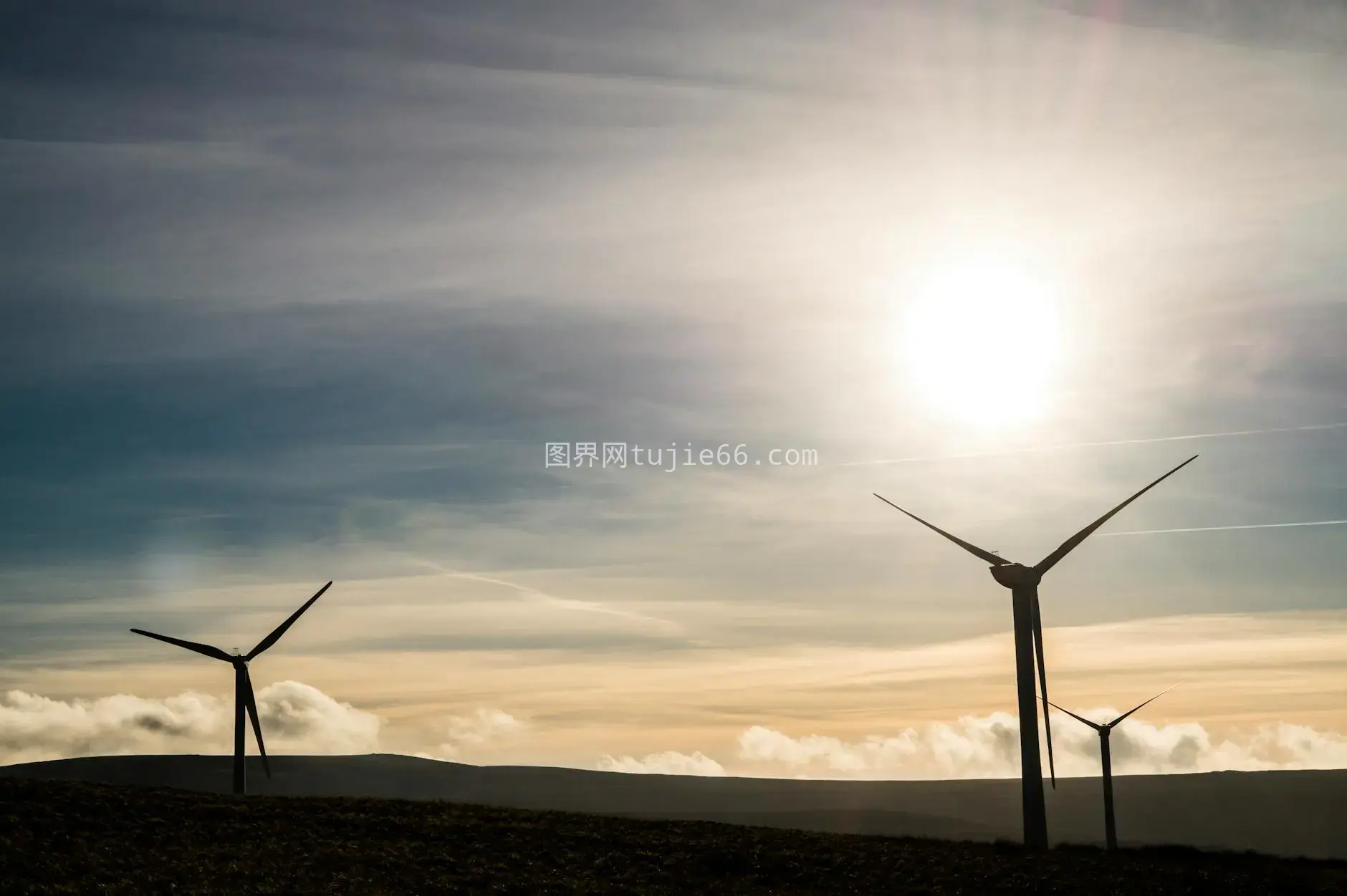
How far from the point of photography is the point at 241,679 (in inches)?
4112

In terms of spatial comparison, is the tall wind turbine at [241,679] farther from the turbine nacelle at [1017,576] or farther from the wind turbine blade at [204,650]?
the turbine nacelle at [1017,576]

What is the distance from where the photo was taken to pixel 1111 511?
8788 centimetres

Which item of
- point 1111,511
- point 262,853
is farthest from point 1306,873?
point 262,853

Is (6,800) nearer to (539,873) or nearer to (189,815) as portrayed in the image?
(189,815)

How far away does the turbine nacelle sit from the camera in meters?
89.1

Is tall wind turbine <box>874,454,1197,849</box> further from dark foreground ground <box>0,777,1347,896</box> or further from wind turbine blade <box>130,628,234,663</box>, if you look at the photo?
wind turbine blade <box>130,628,234,663</box>

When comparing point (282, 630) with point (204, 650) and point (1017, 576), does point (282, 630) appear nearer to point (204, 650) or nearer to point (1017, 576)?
point (204, 650)

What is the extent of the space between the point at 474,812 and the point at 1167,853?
48.9 m

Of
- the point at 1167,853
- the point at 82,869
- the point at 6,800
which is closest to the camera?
the point at 82,869

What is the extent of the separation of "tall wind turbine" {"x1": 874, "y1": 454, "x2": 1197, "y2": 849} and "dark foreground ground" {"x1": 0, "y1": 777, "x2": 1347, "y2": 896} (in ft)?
9.98

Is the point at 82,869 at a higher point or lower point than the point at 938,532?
lower

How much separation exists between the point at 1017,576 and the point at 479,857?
136ft

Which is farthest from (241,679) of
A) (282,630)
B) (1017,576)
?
(1017,576)

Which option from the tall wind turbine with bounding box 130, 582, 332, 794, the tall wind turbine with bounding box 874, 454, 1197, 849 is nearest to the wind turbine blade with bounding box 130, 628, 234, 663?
→ the tall wind turbine with bounding box 130, 582, 332, 794
